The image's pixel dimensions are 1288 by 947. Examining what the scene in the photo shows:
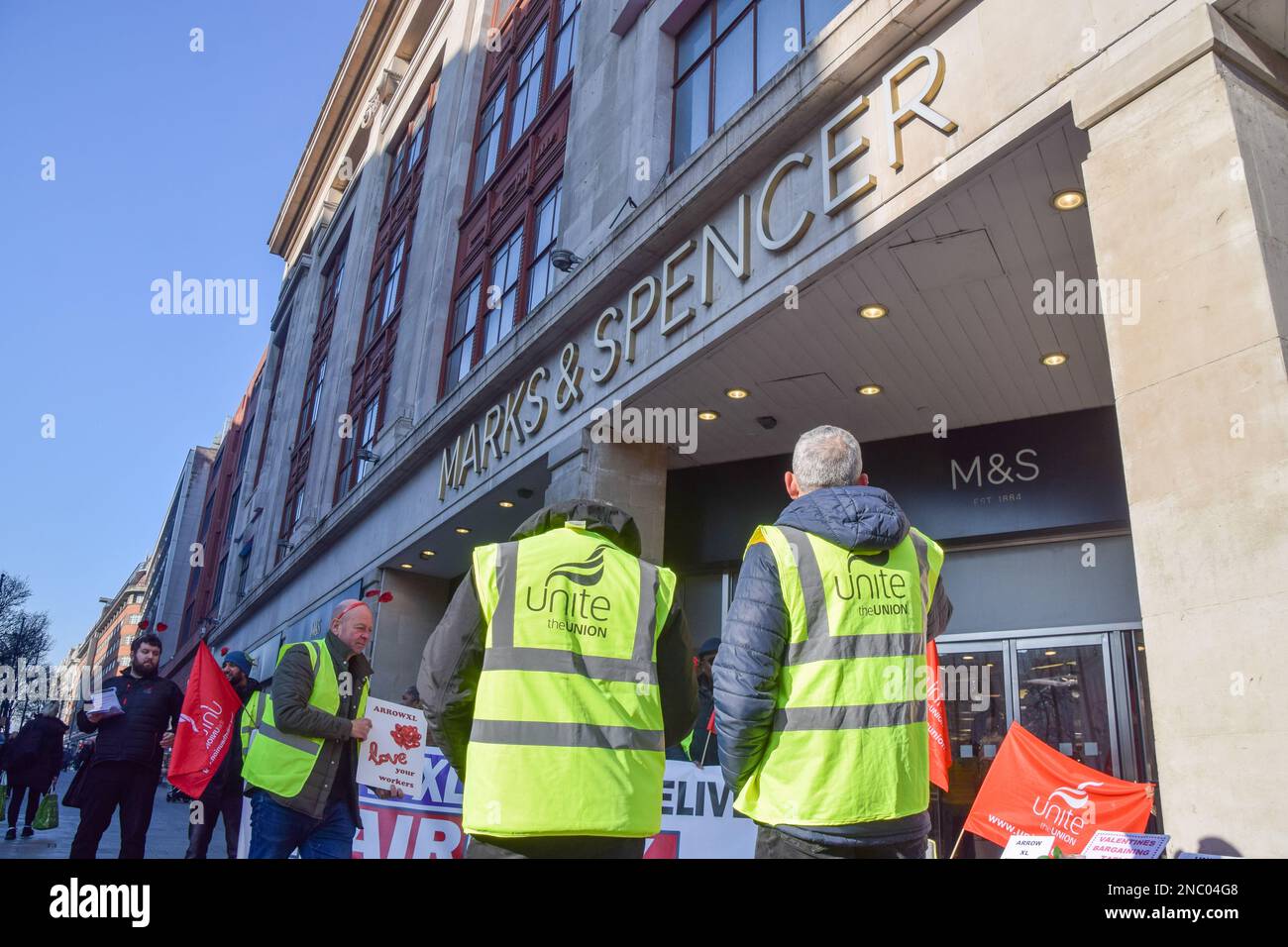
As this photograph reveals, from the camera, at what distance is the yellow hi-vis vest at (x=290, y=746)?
5.18m

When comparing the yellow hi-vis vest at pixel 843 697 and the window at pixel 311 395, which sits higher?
the window at pixel 311 395

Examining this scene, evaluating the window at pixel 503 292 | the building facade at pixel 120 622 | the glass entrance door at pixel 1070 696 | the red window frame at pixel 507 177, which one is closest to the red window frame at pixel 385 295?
the red window frame at pixel 507 177

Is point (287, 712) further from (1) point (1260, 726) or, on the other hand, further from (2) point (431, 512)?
(2) point (431, 512)

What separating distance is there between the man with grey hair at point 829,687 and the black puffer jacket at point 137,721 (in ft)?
19.6

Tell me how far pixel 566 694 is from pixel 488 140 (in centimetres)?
1941

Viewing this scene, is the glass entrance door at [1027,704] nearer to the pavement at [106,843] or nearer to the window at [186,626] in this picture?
the pavement at [106,843]

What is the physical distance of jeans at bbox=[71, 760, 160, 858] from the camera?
22.6 ft

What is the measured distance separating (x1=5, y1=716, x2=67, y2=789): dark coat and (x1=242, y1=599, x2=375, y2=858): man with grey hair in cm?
905

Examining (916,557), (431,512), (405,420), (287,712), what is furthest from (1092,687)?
(405,420)

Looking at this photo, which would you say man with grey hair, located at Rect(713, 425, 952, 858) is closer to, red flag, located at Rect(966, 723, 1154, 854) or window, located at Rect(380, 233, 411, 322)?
red flag, located at Rect(966, 723, 1154, 854)

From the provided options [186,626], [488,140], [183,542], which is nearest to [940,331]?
[488,140]
